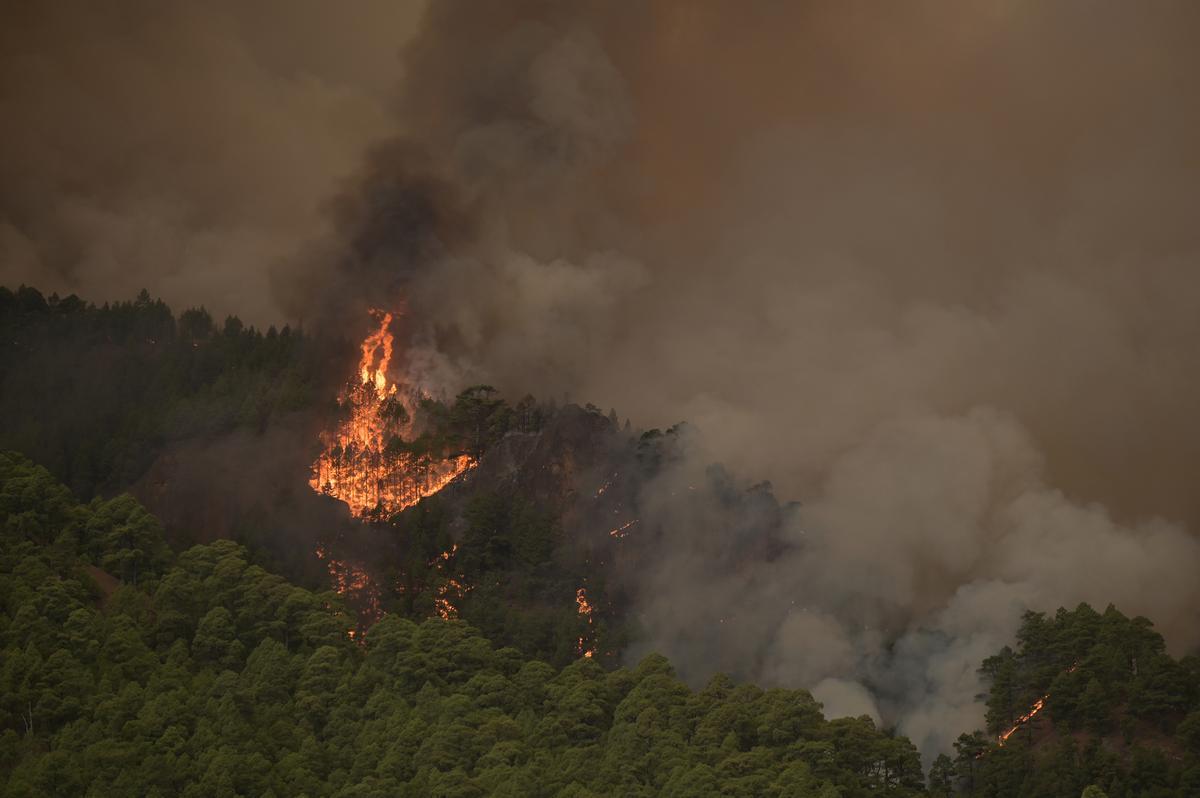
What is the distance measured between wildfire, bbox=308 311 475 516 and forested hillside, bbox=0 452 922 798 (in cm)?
1522

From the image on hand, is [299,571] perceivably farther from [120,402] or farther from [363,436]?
[120,402]

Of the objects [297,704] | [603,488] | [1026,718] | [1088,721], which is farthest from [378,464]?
[1088,721]

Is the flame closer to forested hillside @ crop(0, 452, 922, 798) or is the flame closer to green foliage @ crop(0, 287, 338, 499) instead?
forested hillside @ crop(0, 452, 922, 798)

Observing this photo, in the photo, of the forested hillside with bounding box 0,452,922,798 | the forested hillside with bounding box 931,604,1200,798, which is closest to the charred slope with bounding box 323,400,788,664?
the forested hillside with bounding box 0,452,922,798

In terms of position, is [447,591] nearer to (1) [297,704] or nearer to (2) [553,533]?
(2) [553,533]

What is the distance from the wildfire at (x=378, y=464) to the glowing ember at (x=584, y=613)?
11812 millimetres

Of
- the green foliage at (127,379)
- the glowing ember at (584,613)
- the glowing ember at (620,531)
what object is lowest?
the glowing ember at (584,613)

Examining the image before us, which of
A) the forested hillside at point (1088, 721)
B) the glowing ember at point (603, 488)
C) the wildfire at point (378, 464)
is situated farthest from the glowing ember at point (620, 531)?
the forested hillside at point (1088, 721)

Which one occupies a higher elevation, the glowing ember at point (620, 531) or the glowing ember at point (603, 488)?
the glowing ember at point (603, 488)

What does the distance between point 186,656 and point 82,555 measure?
10.3 meters

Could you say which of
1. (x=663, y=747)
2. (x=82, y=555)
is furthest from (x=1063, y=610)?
(x=82, y=555)

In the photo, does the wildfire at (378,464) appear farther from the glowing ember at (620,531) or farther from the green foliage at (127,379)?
the glowing ember at (620,531)

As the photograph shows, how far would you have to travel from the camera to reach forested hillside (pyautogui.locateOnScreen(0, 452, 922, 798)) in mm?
74125

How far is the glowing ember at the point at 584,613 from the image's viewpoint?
9631 cm
